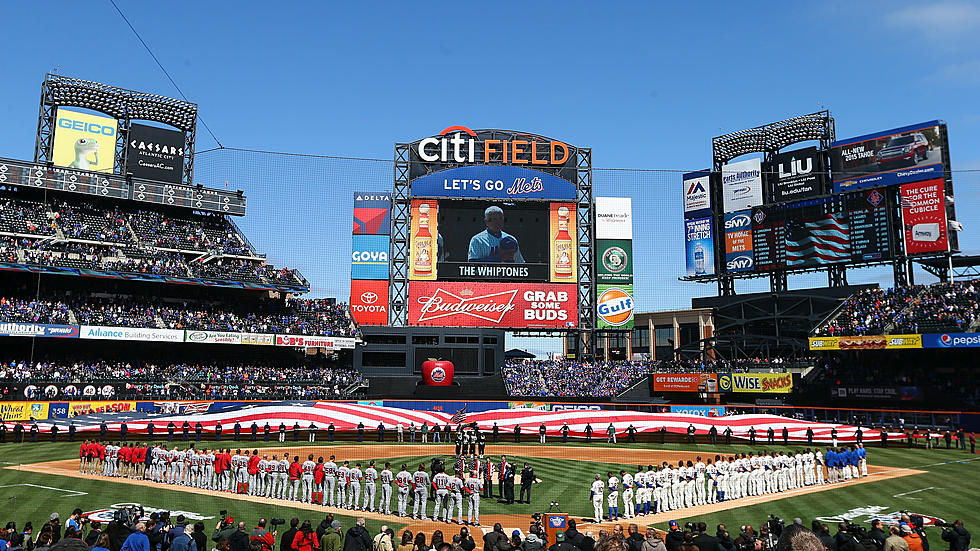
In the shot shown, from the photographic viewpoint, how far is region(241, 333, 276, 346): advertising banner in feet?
167

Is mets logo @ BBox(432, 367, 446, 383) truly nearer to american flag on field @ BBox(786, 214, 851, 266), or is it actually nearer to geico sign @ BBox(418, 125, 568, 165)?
geico sign @ BBox(418, 125, 568, 165)

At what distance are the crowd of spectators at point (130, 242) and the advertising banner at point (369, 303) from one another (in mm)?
4980

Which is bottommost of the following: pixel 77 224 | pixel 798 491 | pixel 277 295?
pixel 798 491

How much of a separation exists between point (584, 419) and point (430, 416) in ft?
28.4

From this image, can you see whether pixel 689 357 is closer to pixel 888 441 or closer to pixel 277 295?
pixel 888 441

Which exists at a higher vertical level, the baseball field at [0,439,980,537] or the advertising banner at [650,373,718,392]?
the advertising banner at [650,373,718,392]

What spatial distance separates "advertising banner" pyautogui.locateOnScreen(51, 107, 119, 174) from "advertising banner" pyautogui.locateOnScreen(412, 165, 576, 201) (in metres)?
24.1

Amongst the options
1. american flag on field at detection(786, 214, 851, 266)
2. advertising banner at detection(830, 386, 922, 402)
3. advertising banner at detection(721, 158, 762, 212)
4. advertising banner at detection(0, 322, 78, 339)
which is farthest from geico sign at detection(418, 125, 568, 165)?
advertising banner at detection(0, 322, 78, 339)

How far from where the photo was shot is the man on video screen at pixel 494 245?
59.5 metres

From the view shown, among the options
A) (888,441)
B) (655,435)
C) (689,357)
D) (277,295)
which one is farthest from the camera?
(689,357)

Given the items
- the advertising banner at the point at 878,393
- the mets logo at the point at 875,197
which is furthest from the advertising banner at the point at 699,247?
the advertising banner at the point at 878,393

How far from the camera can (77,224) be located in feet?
174

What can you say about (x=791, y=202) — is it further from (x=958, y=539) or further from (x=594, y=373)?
(x=958, y=539)

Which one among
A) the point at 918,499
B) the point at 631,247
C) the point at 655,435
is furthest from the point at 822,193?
the point at 918,499
